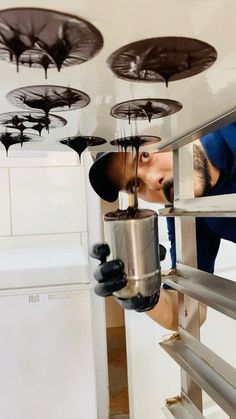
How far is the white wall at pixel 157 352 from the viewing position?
4.42ft

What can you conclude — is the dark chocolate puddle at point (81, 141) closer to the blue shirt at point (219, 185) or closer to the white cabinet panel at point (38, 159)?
the blue shirt at point (219, 185)

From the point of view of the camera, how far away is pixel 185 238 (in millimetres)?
847

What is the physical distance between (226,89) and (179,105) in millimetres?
64

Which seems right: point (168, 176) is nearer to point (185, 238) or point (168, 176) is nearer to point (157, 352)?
point (185, 238)

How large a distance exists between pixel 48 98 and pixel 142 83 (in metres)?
0.10

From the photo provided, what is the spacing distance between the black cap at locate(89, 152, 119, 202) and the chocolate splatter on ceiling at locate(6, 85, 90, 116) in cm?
48

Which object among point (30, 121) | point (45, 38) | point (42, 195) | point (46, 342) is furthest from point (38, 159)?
point (45, 38)

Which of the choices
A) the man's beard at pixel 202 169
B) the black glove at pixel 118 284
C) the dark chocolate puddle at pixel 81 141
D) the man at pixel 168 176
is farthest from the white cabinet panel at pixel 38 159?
the black glove at pixel 118 284

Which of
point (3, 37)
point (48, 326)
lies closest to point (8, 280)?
point (48, 326)

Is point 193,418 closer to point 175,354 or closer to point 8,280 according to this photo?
point 175,354

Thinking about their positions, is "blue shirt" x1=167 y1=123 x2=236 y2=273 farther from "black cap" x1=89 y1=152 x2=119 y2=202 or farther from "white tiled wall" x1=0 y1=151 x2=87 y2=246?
"white tiled wall" x1=0 y1=151 x2=87 y2=246

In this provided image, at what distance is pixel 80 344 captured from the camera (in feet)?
4.41

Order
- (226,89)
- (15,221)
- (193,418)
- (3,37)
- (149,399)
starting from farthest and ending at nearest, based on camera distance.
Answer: (15,221) < (149,399) < (193,418) < (226,89) < (3,37)

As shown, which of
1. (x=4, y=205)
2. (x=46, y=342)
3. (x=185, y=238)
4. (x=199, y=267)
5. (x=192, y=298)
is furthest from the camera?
(x=4, y=205)
